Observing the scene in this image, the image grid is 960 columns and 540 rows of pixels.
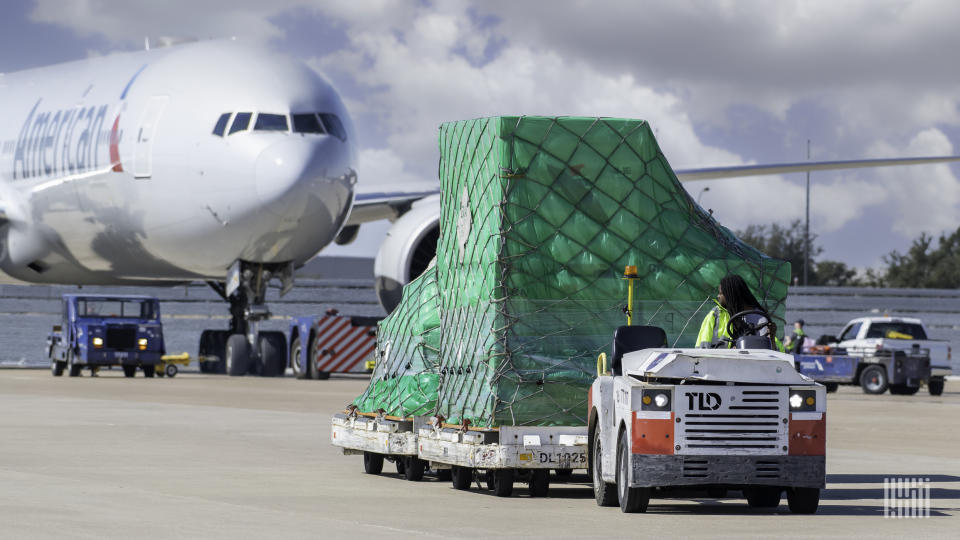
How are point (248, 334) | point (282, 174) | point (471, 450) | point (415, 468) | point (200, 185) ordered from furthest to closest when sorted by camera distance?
1. point (248, 334)
2. point (200, 185)
3. point (282, 174)
4. point (415, 468)
5. point (471, 450)

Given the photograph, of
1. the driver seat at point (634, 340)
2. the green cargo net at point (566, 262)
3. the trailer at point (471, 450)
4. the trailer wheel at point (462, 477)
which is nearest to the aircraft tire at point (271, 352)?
the trailer at point (471, 450)

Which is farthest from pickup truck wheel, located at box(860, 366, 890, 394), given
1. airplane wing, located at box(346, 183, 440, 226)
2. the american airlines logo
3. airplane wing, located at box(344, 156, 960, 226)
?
the american airlines logo

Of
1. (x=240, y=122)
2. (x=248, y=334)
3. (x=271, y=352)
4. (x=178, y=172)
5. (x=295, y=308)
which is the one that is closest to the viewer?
(x=240, y=122)

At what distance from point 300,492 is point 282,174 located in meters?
16.0

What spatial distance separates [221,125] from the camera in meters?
26.7

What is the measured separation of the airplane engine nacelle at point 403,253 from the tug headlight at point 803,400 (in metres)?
18.5

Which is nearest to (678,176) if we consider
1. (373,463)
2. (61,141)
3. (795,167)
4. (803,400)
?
(795,167)

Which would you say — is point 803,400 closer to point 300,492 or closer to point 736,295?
point 736,295

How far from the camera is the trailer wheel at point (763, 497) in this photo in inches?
390

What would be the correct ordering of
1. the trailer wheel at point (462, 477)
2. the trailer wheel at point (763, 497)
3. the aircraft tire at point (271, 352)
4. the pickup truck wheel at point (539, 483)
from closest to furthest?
the trailer wheel at point (763, 497) < the pickup truck wheel at point (539, 483) < the trailer wheel at point (462, 477) < the aircraft tire at point (271, 352)

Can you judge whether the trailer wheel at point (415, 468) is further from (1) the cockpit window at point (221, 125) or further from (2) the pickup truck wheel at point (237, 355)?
(2) the pickup truck wheel at point (237, 355)

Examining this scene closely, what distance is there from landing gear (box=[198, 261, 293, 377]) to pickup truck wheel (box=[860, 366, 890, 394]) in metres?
10.8

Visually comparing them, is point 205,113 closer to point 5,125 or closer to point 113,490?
point 5,125

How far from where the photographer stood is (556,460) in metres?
10.5
